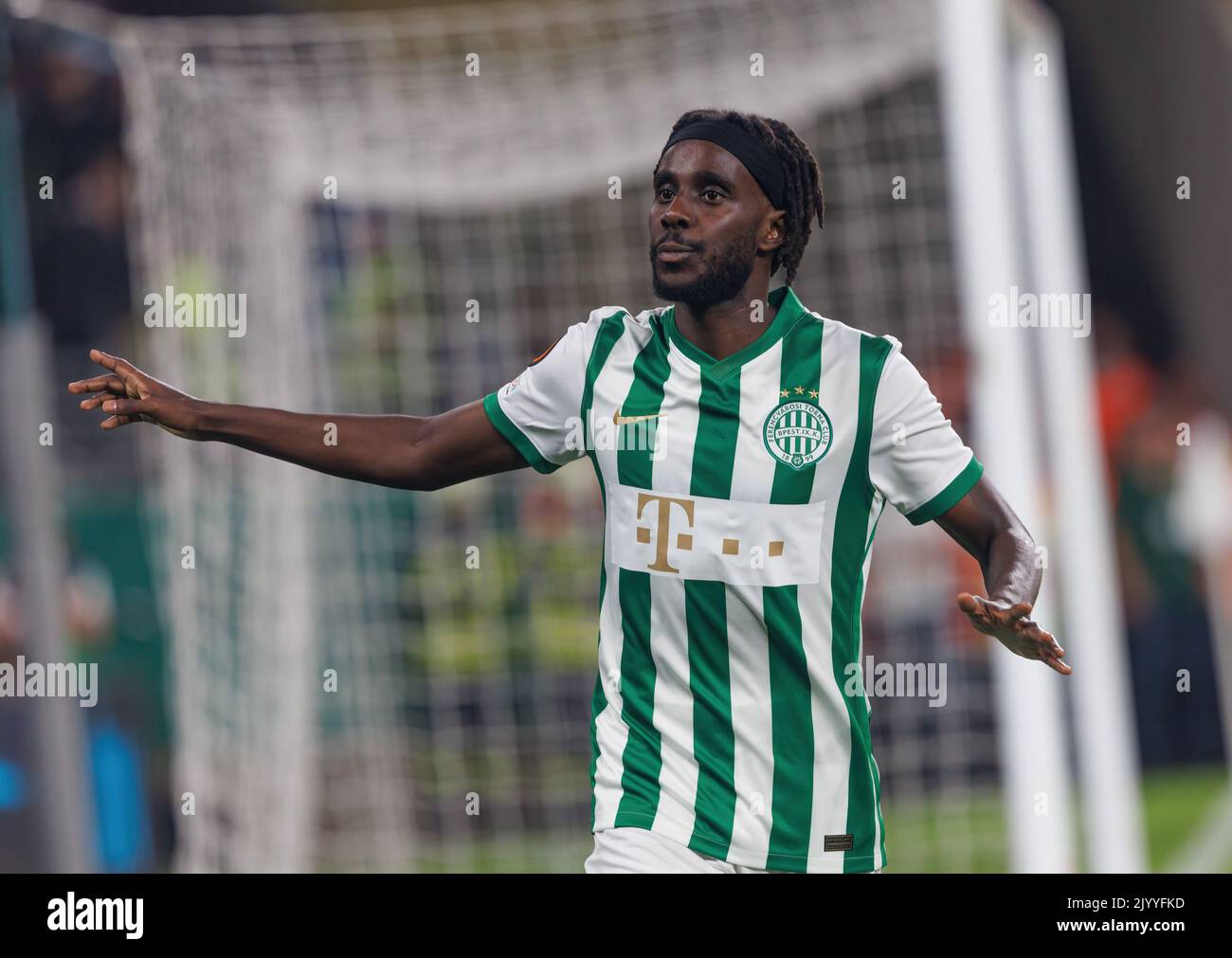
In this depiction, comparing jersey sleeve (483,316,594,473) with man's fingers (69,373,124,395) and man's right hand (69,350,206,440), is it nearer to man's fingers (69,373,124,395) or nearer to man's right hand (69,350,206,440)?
man's right hand (69,350,206,440)

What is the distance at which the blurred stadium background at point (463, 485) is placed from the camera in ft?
20.9

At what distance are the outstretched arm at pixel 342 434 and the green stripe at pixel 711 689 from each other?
49cm

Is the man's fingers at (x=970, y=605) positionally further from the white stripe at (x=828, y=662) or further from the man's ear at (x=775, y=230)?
the man's ear at (x=775, y=230)

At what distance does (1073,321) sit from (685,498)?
269 cm

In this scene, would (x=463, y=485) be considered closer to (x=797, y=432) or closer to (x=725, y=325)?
(x=725, y=325)

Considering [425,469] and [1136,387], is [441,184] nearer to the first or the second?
[425,469]

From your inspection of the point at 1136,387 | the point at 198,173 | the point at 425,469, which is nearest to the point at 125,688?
the point at 198,173

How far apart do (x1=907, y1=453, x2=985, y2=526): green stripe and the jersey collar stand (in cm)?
48

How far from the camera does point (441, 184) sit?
289 inches

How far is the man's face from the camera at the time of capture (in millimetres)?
3574

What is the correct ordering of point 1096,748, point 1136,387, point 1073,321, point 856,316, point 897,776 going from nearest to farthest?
point 1073,321
point 1096,748
point 856,316
point 897,776
point 1136,387

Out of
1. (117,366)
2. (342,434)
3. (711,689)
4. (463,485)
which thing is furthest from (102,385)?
(463,485)

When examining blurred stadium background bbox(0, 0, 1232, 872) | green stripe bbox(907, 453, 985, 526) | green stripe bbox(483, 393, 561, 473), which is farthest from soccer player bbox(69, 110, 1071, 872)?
blurred stadium background bbox(0, 0, 1232, 872)

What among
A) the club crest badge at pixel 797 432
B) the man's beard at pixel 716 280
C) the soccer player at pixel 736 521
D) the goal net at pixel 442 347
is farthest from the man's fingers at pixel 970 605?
the goal net at pixel 442 347
